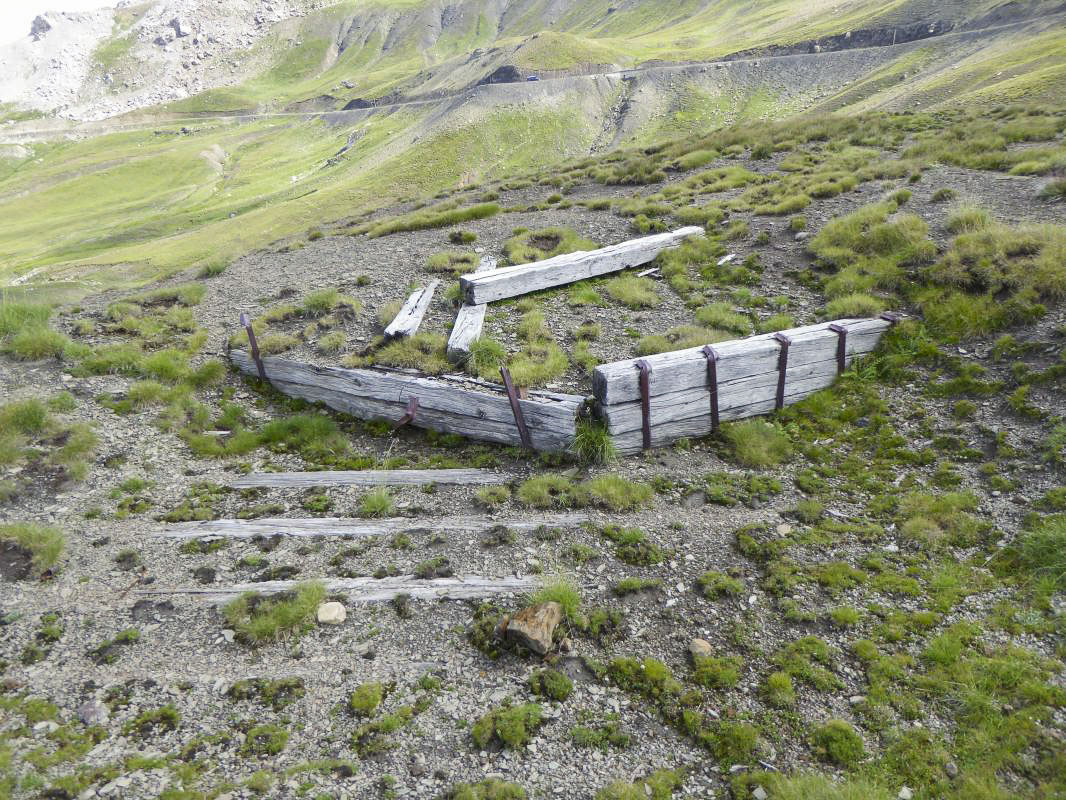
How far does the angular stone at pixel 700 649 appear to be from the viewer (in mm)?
5945

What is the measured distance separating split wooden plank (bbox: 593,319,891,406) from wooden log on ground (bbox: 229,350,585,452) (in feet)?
2.44

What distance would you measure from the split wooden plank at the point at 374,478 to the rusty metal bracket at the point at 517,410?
0.80 metres

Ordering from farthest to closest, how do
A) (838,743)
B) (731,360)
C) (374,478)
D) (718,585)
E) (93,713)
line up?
1. (731,360)
2. (374,478)
3. (718,585)
4. (93,713)
5. (838,743)

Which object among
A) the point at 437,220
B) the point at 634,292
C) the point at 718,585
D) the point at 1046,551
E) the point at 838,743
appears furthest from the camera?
the point at 437,220

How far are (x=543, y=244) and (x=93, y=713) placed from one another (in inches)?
602

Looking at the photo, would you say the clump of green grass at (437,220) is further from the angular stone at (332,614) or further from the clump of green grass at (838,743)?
the clump of green grass at (838,743)

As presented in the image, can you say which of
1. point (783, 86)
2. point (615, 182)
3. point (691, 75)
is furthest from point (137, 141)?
point (615, 182)

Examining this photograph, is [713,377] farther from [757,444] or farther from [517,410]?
[517,410]

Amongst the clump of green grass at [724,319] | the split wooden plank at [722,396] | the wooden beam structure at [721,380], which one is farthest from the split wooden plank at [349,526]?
the clump of green grass at [724,319]

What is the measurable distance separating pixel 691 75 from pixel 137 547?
109525mm

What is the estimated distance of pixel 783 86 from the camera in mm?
89188

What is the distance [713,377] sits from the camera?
938 centimetres

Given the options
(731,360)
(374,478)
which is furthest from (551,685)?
(731,360)

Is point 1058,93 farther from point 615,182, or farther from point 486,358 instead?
point 486,358
